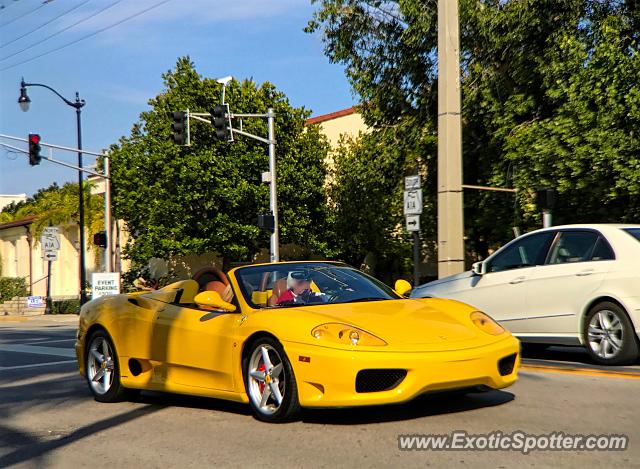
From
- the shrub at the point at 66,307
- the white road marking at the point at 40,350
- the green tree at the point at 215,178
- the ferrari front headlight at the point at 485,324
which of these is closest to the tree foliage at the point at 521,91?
the green tree at the point at 215,178

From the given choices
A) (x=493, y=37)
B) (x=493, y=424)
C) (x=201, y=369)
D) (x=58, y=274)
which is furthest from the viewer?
(x=58, y=274)

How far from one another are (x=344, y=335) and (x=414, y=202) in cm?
995

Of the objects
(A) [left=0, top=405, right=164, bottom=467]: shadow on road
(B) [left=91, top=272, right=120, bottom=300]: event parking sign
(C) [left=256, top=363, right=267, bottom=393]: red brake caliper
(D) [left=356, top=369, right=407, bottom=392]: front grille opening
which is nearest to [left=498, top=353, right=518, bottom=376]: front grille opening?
(D) [left=356, top=369, right=407, bottom=392]: front grille opening

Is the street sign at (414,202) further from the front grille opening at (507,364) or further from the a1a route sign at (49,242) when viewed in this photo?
Result: the a1a route sign at (49,242)

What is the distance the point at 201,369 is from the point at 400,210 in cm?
2795

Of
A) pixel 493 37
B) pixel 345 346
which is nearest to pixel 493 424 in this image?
pixel 345 346

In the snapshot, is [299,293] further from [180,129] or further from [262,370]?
[180,129]

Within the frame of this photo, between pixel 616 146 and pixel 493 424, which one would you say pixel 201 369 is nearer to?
pixel 493 424

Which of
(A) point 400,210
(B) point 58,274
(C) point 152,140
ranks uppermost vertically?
(C) point 152,140

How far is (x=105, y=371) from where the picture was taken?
314 inches

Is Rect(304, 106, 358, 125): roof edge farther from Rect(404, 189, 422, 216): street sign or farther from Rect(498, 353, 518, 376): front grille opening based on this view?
Rect(498, 353, 518, 376): front grille opening

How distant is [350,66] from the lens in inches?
1109

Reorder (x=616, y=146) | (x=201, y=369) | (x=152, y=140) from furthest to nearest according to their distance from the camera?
(x=152, y=140) < (x=616, y=146) < (x=201, y=369)

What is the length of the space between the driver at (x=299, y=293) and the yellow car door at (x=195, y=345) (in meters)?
0.43
